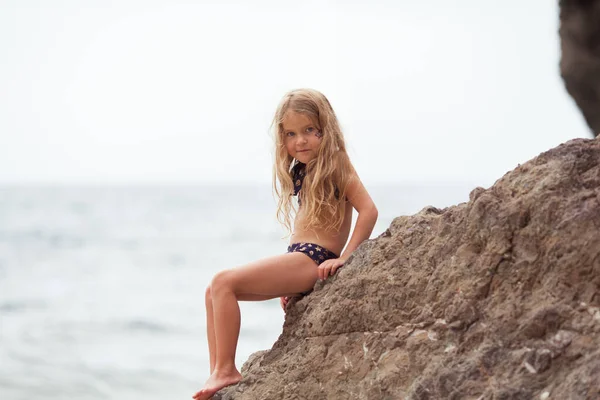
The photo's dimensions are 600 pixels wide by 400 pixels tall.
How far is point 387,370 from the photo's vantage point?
2.56m

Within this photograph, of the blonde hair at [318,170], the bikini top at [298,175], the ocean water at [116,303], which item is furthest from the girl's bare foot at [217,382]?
the ocean water at [116,303]

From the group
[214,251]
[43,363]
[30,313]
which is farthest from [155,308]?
[214,251]

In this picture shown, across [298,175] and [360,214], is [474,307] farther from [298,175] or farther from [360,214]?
[298,175]

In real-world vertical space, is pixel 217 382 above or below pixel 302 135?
below

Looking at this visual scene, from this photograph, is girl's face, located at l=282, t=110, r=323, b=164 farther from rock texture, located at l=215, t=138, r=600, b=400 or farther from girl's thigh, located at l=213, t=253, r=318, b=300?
rock texture, located at l=215, t=138, r=600, b=400

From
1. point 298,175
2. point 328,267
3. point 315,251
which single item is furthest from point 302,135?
point 328,267

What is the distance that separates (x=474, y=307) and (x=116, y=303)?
14251mm

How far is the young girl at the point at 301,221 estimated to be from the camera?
316 centimetres

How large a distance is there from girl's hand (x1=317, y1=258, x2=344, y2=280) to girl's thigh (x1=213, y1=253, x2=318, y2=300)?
0.07m

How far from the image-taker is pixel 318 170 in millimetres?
3434

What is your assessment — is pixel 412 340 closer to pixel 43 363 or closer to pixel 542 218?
pixel 542 218

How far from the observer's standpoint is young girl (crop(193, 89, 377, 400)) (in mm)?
3160

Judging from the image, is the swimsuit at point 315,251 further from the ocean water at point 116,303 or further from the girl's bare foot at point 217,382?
the ocean water at point 116,303

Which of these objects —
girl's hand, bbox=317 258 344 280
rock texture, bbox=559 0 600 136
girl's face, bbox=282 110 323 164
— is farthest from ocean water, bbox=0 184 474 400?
girl's hand, bbox=317 258 344 280
